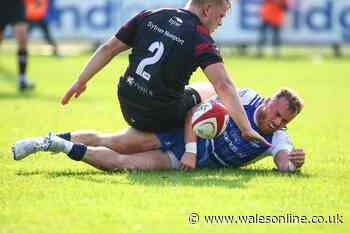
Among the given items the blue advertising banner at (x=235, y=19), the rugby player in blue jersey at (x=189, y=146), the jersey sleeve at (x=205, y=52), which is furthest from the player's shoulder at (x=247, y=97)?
the blue advertising banner at (x=235, y=19)

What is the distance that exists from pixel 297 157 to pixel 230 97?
815mm

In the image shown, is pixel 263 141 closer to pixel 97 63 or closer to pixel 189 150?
pixel 189 150

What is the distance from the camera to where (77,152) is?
27.3ft

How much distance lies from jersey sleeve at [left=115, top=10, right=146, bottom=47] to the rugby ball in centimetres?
106

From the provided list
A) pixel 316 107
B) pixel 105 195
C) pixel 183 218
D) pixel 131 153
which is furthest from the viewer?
pixel 316 107

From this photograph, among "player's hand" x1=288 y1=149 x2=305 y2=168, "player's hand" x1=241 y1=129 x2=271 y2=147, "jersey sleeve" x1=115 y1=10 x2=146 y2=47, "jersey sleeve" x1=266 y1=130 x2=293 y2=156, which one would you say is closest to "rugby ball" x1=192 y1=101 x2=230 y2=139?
"player's hand" x1=241 y1=129 x2=271 y2=147

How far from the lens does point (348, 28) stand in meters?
28.4

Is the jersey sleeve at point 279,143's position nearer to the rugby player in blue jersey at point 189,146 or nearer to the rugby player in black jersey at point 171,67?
the rugby player in blue jersey at point 189,146

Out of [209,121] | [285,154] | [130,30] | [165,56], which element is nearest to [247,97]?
[285,154]

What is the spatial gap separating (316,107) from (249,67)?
28.5 feet

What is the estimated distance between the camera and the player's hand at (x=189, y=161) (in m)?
8.52

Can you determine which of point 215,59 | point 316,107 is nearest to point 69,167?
point 215,59

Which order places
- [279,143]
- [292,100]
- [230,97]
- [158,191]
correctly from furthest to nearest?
[279,143] → [292,100] → [230,97] → [158,191]

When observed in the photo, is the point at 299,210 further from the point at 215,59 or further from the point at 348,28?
the point at 348,28
